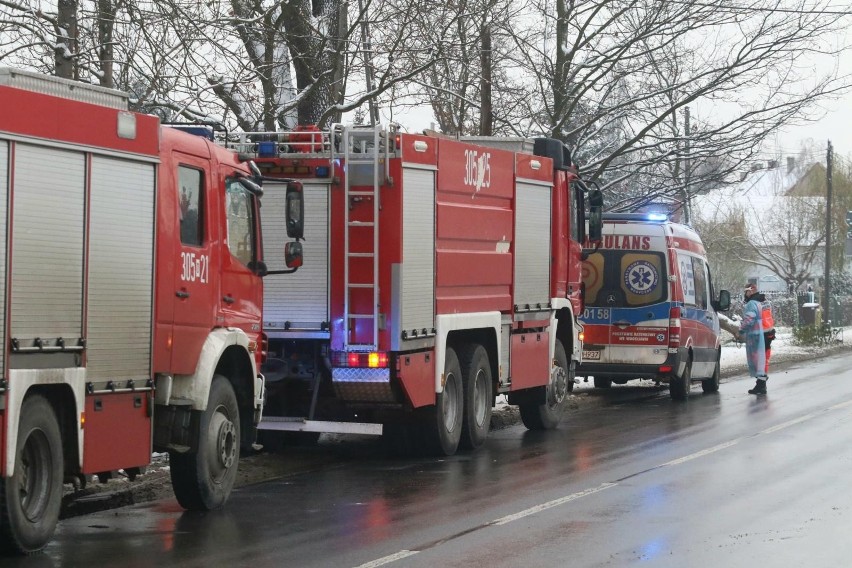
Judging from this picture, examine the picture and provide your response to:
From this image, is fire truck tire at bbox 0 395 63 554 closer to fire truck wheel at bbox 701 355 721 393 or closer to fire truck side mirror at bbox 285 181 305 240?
fire truck side mirror at bbox 285 181 305 240

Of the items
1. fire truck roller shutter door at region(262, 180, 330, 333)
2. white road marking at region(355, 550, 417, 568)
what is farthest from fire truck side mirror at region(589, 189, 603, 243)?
white road marking at region(355, 550, 417, 568)

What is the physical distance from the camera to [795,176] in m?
107

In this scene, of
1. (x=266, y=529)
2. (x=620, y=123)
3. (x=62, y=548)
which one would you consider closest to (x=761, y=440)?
(x=266, y=529)

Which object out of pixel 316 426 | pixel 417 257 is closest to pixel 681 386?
pixel 417 257

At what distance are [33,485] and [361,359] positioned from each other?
4.51 m

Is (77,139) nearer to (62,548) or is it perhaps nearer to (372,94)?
(62,548)

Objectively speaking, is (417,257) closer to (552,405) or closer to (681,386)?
(552,405)

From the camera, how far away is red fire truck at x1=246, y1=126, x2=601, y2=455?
1239 centimetres

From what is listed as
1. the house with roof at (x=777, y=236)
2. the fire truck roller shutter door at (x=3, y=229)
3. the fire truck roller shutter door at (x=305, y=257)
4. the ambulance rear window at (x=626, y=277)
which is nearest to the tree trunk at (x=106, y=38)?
the fire truck roller shutter door at (x=305, y=257)

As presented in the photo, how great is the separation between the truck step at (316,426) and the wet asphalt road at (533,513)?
394 mm

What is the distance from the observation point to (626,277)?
20.5 meters

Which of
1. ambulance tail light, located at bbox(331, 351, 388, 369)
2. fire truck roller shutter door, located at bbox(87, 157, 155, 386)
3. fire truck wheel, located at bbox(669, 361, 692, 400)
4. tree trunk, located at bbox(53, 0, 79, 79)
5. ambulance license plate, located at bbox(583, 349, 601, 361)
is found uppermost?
tree trunk, located at bbox(53, 0, 79, 79)

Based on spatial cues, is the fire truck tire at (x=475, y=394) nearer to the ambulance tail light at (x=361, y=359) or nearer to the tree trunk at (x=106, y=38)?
the ambulance tail light at (x=361, y=359)

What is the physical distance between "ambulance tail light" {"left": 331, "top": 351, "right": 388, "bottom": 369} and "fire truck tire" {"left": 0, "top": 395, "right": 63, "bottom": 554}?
14.1 feet
